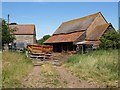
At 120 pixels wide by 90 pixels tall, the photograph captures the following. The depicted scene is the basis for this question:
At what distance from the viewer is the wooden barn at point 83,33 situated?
4712 centimetres

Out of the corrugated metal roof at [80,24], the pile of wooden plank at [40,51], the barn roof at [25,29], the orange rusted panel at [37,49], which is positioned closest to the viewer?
the pile of wooden plank at [40,51]

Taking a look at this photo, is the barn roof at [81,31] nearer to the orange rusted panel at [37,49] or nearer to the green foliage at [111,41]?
the green foliage at [111,41]

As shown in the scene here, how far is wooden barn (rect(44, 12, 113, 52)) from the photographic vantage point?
4712 centimetres

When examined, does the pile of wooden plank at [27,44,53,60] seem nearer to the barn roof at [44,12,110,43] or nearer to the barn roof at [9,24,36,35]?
the barn roof at [44,12,110,43]

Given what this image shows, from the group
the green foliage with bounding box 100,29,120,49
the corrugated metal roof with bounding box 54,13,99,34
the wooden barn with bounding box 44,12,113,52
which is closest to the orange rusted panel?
the green foliage with bounding box 100,29,120,49

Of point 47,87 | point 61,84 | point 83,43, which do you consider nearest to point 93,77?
point 61,84

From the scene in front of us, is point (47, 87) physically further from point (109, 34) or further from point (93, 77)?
point (109, 34)

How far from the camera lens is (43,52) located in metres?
38.2

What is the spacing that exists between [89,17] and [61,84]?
148 ft

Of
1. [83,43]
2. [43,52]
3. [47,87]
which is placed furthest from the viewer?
[83,43]

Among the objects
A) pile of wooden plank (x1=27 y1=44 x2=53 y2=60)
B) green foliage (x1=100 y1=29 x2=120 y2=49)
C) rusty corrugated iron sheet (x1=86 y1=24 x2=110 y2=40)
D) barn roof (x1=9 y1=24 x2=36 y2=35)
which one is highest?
barn roof (x1=9 y1=24 x2=36 y2=35)

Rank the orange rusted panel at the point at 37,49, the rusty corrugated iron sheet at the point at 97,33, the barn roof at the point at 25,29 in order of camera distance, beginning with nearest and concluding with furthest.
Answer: the orange rusted panel at the point at 37,49 → the rusty corrugated iron sheet at the point at 97,33 → the barn roof at the point at 25,29

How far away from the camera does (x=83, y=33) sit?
2000 inches

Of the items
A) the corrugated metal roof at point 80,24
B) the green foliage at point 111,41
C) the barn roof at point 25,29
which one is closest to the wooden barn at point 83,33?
the corrugated metal roof at point 80,24
